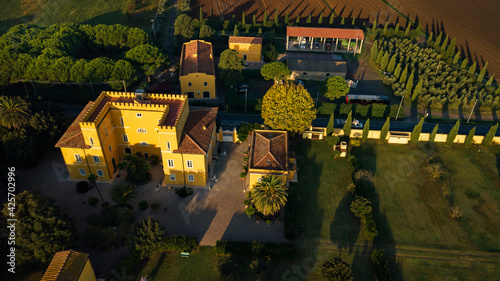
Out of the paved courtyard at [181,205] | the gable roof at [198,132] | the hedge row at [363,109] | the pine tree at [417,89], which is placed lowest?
the paved courtyard at [181,205]

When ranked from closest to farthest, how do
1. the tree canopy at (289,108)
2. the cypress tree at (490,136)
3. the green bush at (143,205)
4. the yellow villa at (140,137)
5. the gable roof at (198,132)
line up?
1. the green bush at (143,205)
2. the yellow villa at (140,137)
3. the gable roof at (198,132)
4. the tree canopy at (289,108)
5. the cypress tree at (490,136)

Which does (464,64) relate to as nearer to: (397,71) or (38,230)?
(397,71)

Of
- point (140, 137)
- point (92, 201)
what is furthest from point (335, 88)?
point (92, 201)

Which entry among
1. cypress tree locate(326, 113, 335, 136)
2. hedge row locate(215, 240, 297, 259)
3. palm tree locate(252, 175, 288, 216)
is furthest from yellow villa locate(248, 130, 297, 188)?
cypress tree locate(326, 113, 335, 136)

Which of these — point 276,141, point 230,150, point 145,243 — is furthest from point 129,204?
point 276,141

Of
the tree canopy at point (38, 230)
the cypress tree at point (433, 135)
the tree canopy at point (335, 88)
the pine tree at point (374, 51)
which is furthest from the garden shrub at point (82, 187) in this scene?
the pine tree at point (374, 51)

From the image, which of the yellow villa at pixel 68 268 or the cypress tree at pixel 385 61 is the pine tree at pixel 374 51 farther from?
the yellow villa at pixel 68 268
